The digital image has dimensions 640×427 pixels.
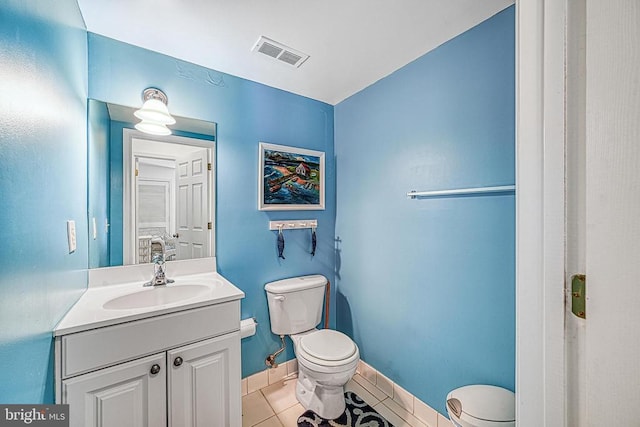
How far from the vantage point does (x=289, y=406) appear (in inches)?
64.9

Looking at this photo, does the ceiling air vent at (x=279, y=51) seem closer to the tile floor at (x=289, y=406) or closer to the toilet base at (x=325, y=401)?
the toilet base at (x=325, y=401)

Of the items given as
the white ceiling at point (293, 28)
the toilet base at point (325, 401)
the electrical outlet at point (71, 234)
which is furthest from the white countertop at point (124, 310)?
the white ceiling at point (293, 28)

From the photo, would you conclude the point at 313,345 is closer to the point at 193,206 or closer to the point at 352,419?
the point at 352,419

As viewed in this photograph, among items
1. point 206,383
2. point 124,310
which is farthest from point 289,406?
point 124,310

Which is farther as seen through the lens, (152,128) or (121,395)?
(152,128)

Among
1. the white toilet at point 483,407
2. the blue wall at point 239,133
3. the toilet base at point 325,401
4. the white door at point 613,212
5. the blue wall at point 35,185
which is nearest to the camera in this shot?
the white door at point 613,212

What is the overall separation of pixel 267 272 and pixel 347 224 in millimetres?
751

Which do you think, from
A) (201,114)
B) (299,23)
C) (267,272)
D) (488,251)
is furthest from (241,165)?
(488,251)

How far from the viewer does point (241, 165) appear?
5.85ft

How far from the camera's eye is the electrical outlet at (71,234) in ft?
3.28

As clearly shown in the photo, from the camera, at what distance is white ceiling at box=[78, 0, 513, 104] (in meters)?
1.19

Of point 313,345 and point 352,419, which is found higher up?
point 313,345

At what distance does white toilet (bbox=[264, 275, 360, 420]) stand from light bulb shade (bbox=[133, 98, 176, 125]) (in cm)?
125

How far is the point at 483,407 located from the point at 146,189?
202 cm
